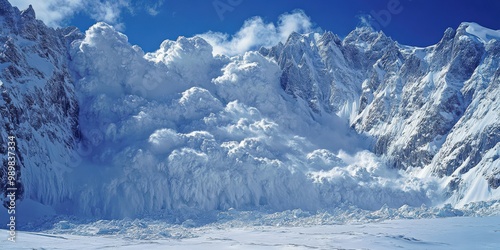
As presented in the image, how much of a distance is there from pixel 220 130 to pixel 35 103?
56.2 meters

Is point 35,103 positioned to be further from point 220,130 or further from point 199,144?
point 220,130

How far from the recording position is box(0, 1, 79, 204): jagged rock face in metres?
115

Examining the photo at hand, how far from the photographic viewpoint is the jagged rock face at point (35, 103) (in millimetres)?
114750

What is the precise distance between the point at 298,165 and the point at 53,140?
7337cm

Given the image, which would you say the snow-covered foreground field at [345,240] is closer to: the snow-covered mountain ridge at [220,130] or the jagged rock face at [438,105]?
the snow-covered mountain ridge at [220,130]

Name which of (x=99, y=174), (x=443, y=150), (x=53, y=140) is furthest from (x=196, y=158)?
(x=443, y=150)

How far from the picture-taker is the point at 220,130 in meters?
155

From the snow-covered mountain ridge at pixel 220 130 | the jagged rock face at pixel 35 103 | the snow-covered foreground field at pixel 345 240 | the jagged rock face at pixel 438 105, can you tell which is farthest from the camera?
the jagged rock face at pixel 438 105

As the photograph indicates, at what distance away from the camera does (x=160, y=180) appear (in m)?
131

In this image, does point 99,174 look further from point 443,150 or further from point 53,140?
point 443,150

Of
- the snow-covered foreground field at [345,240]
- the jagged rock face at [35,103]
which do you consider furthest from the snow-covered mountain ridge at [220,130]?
the snow-covered foreground field at [345,240]

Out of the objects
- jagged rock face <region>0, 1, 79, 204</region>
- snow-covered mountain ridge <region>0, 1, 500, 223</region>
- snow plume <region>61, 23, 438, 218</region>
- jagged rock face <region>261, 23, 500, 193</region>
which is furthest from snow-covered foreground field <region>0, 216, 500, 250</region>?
jagged rock face <region>261, 23, 500, 193</region>

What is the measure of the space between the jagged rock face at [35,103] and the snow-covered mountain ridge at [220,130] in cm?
41

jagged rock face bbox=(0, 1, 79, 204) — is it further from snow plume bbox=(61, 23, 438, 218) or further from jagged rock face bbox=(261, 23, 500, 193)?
jagged rock face bbox=(261, 23, 500, 193)
